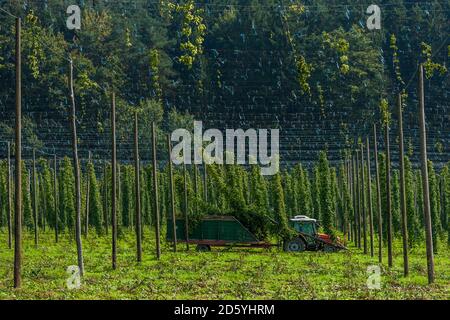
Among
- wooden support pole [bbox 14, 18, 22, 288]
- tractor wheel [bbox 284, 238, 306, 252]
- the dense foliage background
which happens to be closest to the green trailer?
tractor wheel [bbox 284, 238, 306, 252]

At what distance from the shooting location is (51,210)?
2613 inches

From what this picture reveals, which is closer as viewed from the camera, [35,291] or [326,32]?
[35,291]

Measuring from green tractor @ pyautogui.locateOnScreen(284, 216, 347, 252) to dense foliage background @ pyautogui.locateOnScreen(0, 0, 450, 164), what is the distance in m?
77.5

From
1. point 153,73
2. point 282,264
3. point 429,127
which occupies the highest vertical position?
point 153,73

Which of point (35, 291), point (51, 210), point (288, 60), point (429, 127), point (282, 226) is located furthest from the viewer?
point (288, 60)

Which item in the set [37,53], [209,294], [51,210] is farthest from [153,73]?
[209,294]

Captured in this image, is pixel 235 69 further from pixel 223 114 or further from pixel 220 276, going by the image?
pixel 220 276

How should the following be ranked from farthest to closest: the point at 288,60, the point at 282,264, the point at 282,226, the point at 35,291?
the point at 288,60, the point at 282,226, the point at 282,264, the point at 35,291

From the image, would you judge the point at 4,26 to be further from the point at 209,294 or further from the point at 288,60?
the point at 209,294

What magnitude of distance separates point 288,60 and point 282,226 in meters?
130

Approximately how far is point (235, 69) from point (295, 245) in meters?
132

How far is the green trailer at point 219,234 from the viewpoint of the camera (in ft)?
153

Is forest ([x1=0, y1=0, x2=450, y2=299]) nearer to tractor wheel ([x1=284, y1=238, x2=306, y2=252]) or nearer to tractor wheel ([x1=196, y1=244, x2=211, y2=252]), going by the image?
tractor wheel ([x1=284, y1=238, x2=306, y2=252])
